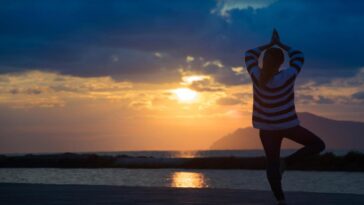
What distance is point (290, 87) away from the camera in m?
6.63

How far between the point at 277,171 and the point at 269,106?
787mm

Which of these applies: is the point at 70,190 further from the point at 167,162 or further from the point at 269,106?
the point at 167,162

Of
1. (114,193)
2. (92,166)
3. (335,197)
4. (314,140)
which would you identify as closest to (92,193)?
(114,193)

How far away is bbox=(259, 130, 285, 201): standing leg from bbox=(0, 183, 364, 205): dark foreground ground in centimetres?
129

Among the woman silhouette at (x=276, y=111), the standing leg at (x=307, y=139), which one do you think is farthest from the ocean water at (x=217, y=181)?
the standing leg at (x=307, y=139)

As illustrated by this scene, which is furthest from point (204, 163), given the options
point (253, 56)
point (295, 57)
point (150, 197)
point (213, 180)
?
point (295, 57)

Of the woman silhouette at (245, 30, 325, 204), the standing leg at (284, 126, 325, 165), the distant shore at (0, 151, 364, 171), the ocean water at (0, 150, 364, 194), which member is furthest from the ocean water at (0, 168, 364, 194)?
the distant shore at (0, 151, 364, 171)

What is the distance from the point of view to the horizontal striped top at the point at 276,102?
655cm

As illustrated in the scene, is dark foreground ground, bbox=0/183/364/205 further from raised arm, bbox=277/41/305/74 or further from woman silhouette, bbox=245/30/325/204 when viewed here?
raised arm, bbox=277/41/305/74

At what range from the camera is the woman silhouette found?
6570 mm

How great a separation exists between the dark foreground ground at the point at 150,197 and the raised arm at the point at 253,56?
2067 mm

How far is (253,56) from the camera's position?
23.1 feet

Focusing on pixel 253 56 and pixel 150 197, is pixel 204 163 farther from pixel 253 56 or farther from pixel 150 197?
pixel 253 56

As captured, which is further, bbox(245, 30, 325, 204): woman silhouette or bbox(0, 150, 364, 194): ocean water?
bbox(0, 150, 364, 194): ocean water
